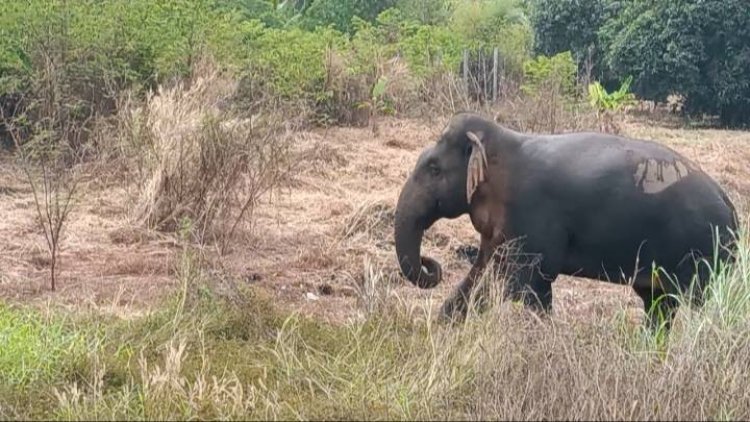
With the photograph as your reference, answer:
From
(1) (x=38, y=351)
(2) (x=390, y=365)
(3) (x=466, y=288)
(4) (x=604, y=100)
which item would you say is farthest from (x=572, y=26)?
(1) (x=38, y=351)

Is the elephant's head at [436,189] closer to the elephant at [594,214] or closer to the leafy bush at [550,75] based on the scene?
the elephant at [594,214]

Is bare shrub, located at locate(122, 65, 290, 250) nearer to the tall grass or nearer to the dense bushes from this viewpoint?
the tall grass

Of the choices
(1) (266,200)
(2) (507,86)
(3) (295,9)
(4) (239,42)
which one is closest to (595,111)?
(2) (507,86)

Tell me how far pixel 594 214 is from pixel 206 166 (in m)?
3.85

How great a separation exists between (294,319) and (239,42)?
35.9 feet

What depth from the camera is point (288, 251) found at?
10023mm

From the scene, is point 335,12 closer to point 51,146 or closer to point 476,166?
point 51,146

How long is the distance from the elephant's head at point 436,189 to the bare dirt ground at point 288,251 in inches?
11.4

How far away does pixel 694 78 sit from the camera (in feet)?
84.1

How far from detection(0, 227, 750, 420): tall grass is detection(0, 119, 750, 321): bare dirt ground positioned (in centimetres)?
69

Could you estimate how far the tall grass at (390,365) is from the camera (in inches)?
211

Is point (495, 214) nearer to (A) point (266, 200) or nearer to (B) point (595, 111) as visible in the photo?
(A) point (266, 200)

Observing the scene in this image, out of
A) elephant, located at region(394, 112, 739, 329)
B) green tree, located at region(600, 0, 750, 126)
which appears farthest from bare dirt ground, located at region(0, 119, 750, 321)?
green tree, located at region(600, 0, 750, 126)

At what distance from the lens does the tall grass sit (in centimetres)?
536
